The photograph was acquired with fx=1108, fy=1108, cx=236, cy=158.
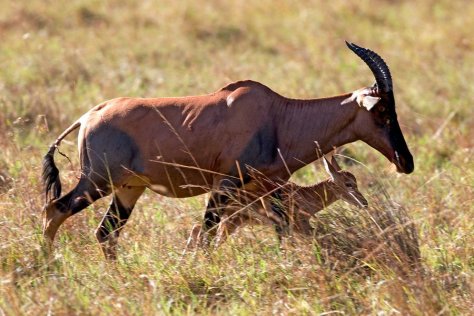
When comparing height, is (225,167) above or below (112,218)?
above

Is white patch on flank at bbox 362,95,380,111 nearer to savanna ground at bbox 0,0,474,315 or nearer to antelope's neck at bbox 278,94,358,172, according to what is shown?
antelope's neck at bbox 278,94,358,172

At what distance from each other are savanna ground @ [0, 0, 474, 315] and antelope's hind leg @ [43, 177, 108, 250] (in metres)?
0.10

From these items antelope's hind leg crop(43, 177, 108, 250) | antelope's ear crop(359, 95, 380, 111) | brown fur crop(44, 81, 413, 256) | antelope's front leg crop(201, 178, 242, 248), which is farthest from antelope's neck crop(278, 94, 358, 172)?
antelope's hind leg crop(43, 177, 108, 250)

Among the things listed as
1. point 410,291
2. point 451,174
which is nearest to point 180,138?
point 410,291

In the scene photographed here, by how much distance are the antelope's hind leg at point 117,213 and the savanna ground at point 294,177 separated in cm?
12

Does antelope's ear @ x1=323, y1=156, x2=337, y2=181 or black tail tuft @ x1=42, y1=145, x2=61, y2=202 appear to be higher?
antelope's ear @ x1=323, y1=156, x2=337, y2=181

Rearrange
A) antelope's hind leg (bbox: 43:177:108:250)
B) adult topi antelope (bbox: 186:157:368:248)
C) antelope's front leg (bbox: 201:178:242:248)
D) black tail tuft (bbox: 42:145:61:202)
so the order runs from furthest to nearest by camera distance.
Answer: black tail tuft (bbox: 42:145:61:202) → antelope's hind leg (bbox: 43:177:108:250) → antelope's front leg (bbox: 201:178:242:248) → adult topi antelope (bbox: 186:157:368:248)

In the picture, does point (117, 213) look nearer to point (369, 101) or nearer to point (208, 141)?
point (208, 141)

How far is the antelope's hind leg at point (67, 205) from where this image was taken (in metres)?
8.01

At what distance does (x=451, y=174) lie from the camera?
10.3 meters

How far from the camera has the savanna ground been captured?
6961 millimetres

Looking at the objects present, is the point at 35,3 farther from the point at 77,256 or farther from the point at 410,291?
the point at 410,291

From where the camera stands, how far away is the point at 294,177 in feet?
34.5

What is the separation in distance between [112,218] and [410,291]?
2610 millimetres
